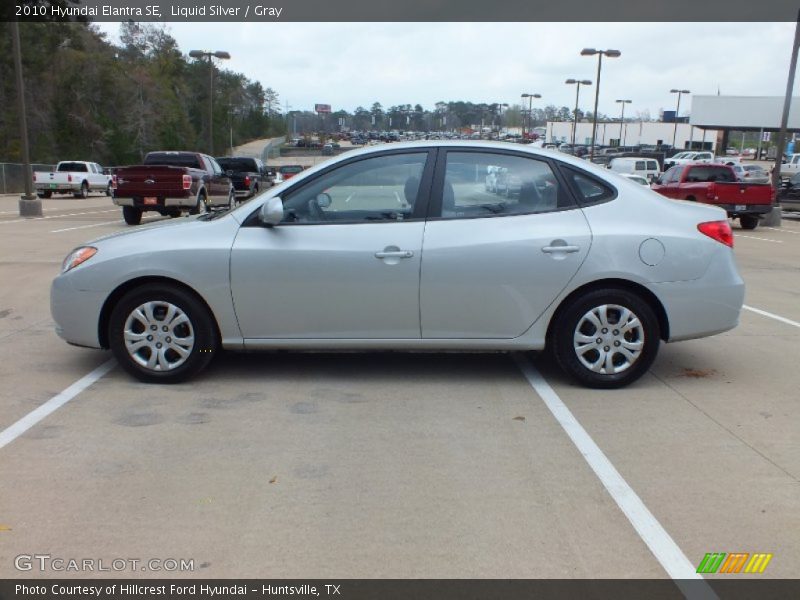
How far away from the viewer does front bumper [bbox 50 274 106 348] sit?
5.51 meters

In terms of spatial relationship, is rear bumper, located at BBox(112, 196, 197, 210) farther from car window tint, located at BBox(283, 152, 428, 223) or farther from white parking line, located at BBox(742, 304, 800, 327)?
car window tint, located at BBox(283, 152, 428, 223)

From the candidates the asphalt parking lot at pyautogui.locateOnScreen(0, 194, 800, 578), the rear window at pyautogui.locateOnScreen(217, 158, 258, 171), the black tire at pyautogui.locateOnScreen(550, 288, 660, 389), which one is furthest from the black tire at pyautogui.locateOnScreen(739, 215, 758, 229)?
the rear window at pyautogui.locateOnScreen(217, 158, 258, 171)

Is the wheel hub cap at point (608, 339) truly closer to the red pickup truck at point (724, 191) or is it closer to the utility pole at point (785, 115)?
the red pickup truck at point (724, 191)

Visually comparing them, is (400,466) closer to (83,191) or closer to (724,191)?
(724,191)

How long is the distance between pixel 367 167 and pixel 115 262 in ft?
6.35

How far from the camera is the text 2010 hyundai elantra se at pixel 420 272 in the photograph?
5367 mm

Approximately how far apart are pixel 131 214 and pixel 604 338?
15.7m

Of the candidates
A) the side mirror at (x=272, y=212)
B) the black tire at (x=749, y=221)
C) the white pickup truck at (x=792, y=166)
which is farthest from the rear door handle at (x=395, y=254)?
the white pickup truck at (x=792, y=166)

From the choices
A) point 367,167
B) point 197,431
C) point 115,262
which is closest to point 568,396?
point 367,167

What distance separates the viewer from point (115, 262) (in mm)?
5453

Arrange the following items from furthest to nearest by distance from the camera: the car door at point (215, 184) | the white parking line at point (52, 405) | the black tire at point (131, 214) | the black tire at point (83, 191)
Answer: the black tire at point (83, 191), the car door at point (215, 184), the black tire at point (131, 214), the white parking line at point (52, 405)

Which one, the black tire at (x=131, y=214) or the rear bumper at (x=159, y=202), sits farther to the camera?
the black tire at (x=131, y=214)

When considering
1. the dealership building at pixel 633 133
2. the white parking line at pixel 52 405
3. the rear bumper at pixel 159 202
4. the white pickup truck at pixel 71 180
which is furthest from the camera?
the dealership building at pixel 633 133

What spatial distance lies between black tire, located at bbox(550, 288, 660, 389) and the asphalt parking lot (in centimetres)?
15
